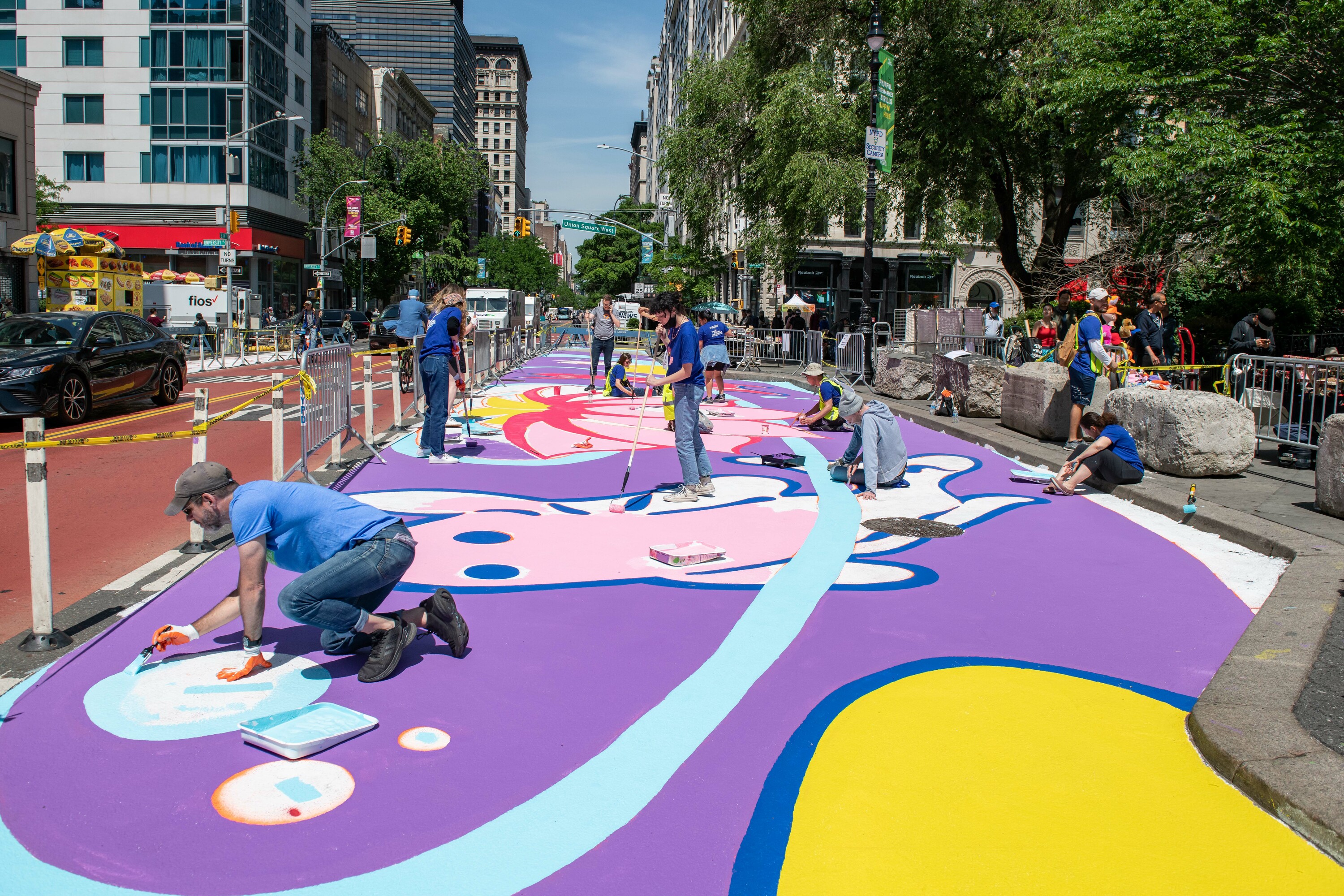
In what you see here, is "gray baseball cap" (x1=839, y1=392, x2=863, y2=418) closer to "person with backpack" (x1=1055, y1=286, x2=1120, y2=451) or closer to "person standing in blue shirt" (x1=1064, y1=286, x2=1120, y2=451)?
"person with backpack" (x1=1055, y1=286, x2=1120, y2=451)

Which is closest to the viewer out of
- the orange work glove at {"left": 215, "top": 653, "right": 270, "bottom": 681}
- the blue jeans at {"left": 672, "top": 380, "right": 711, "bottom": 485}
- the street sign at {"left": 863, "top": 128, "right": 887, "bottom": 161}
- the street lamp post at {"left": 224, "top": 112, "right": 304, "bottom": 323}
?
the orange work glove at {"left": 215, "top": 653, "right": 270, "bottom": 681}

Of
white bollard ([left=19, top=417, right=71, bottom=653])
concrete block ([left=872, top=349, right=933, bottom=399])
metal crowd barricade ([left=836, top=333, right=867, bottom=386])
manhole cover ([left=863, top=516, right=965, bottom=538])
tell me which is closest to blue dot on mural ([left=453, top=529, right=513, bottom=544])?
white bollard ([left=19, top=417, right=71, bottom=653])

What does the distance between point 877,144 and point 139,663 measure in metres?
19.4

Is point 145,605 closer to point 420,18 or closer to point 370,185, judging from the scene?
point 370,185

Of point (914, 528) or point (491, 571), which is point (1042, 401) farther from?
point (491, 571)

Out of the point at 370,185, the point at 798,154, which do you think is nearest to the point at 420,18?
the point at 370,185

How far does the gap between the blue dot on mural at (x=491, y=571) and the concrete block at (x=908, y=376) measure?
1463cm

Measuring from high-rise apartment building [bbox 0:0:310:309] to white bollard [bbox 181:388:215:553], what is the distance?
1944 inches

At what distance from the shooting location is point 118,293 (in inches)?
1251

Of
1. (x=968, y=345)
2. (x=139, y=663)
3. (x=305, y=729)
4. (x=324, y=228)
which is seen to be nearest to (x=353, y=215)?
(x=324, y=228)

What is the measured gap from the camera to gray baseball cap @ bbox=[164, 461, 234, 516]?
438 centimetres

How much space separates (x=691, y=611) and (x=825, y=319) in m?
45.5

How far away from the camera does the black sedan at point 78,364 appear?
13.1m

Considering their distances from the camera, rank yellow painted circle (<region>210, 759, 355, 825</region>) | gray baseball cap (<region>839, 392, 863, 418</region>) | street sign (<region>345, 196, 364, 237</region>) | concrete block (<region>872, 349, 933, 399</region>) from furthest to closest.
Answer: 1. street sign (<region>345, 196, 364, 237</region>)
2. concrete block (<region>872, 349, 933, 399</region>)
3. gray baseball cap (<region>839, 392, 863, 418</region>)
4. yellow painted circle (<region>210, 759, 355, 825</region>)
